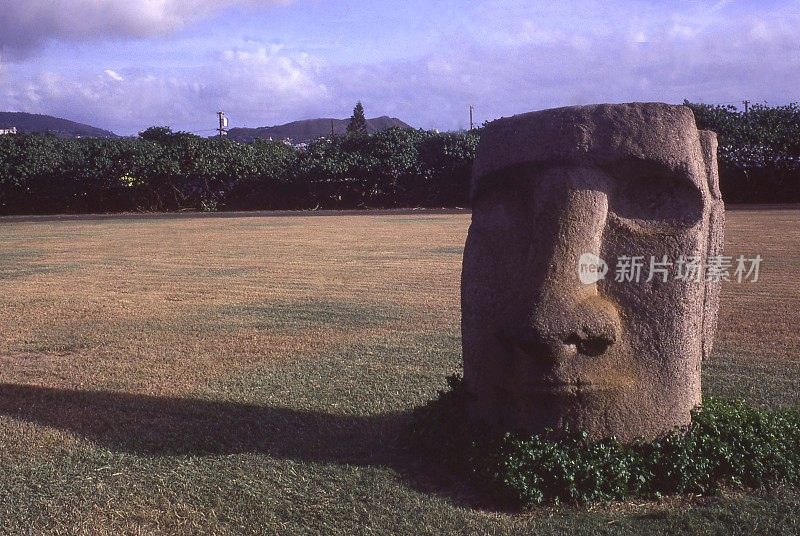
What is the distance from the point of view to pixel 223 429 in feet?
21.2

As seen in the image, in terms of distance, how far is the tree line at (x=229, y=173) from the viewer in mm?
33594

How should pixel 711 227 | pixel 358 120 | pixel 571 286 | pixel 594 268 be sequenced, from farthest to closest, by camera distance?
1. pixel 358 120
2. pixel 711 227
3. pixel 594 268
4. pixel 571 286

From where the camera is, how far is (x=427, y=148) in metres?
34.4

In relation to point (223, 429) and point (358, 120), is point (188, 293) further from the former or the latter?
point (358, 120)

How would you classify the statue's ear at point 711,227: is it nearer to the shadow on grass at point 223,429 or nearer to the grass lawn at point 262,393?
the grass lawn at point 262,393

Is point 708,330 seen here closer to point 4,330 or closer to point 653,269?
point 653,269

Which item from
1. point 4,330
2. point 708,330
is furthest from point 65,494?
point 4,330

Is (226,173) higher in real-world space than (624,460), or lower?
higher

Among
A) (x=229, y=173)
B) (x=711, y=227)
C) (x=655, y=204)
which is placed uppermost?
(x=229, y=173)

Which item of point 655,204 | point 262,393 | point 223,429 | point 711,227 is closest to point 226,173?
point 262,393

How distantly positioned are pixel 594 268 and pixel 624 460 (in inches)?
44.2

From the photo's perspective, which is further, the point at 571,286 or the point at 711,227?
the point at 711,227

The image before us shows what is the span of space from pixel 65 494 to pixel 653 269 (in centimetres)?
378

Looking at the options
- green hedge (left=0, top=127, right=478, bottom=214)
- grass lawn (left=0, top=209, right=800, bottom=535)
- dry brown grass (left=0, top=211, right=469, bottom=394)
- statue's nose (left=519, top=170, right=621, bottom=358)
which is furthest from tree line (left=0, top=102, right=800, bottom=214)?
statue's nose (left=519, top=170, right=621, bottom=358)
